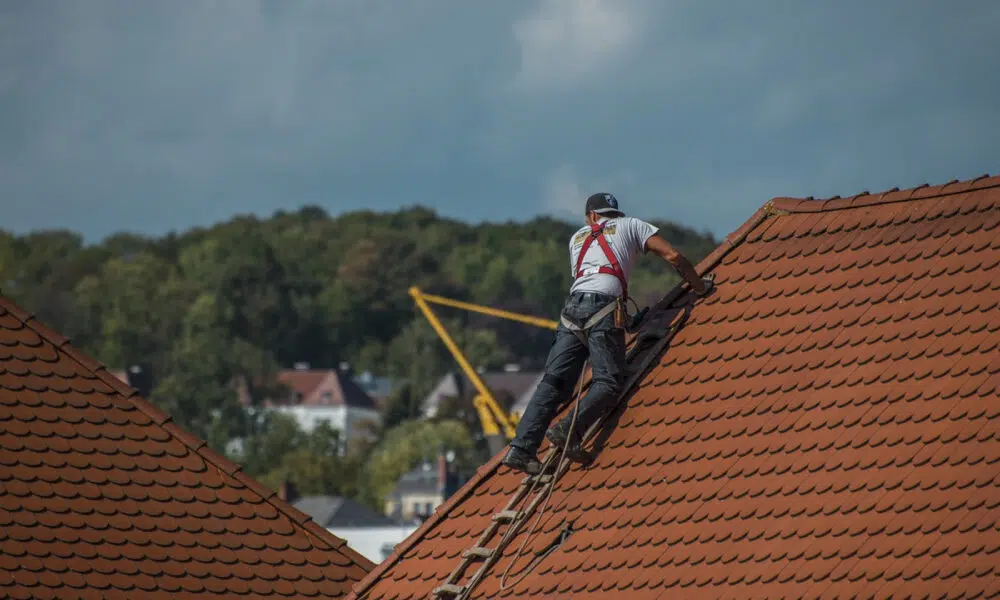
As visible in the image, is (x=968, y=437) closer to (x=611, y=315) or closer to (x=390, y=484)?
(x=611, y=315)

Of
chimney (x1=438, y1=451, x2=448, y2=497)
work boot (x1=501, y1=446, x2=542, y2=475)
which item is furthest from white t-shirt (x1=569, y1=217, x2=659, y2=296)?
chimney (x1=438, y1=451, x2=448, y2=497)

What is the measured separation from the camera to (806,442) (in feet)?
41.8

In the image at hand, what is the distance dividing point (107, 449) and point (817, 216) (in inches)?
249

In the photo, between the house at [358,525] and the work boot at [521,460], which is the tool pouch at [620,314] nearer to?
the work boot at [521,460]

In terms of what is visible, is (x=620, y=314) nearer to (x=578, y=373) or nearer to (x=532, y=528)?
(x=578, y=373)

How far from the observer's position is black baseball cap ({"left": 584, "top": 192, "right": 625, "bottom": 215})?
14617mm

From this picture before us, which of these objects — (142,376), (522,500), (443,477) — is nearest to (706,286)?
(522,500)

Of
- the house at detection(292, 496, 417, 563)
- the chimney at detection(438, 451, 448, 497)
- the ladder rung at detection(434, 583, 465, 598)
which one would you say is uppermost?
the chimney at detection(438, 451, 448, 497)

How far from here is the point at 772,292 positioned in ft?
46.2

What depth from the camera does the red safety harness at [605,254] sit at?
47.0 feet

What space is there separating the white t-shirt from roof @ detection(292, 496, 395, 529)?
79.7m

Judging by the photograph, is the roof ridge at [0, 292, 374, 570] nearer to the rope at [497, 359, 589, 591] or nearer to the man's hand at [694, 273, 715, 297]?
the rope at [497, 359, 589, 591]

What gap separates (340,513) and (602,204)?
83.6 m

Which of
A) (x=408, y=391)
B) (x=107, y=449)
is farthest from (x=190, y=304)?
(x=107, y=449)
